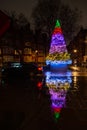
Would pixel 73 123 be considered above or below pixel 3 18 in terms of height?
below

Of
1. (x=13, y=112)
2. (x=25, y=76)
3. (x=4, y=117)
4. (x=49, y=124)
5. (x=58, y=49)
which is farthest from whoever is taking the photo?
(x=58, y=49)

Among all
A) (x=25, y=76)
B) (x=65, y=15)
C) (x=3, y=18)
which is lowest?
(x=25, y=76)

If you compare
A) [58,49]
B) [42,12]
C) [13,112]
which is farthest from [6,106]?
[42,12]

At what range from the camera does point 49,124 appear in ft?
28.1

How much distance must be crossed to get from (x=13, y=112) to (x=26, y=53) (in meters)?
90.2

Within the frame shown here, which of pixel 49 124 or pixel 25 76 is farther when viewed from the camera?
pixel 25 76

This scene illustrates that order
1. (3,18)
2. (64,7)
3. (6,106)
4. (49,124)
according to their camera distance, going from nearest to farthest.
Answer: (3,18) → (49,124) → (6,106) → (64,7)

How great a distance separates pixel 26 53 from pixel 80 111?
3552 inches

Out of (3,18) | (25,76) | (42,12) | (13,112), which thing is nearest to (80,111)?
(13,112)

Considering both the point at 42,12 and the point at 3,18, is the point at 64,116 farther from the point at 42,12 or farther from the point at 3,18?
the point at 42,12

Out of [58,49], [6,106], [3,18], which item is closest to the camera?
[3,18]

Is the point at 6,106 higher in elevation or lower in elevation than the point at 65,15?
lower

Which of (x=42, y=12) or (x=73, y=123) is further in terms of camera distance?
(x=42, y=12)

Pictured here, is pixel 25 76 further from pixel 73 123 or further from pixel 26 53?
pixel 26 53
